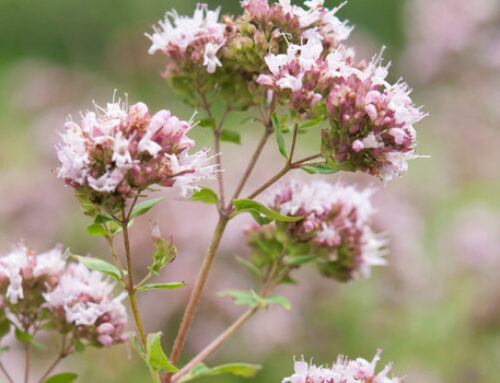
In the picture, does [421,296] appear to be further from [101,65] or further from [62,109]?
[101,65]

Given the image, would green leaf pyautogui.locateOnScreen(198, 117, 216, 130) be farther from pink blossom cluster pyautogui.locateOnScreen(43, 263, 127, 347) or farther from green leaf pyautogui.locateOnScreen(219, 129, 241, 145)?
pink blossom cluster pyautogui.locateOnScreen(43, 263, 127, 347)

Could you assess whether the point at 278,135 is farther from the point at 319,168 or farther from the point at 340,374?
the point at 340,374

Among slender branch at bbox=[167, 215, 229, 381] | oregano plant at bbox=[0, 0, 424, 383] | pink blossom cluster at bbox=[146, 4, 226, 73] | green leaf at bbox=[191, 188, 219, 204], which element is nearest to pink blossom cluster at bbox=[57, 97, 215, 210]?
oregano plant at bbox=[0, 0, 424, 383]

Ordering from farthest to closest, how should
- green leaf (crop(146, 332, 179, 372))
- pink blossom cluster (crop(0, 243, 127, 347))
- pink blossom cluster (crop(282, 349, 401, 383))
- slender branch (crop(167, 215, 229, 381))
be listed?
pink blossom cluster (crop(0, 243, 127, 347)) < slender branch (crop(167, 215, 229, 381)) < green leaf (crop(146, 332, 179, 372)) < pink blossom cluster (crop(282, 349, 401, 383))

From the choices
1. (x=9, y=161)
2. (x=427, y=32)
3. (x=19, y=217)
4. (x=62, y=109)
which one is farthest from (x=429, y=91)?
(x=19, y=217)

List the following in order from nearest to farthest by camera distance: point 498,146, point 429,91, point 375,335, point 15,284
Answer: point 15,284 < point 375,335 < point 498,146 < point 429,91

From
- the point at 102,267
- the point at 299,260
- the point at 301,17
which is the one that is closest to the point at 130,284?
the point at 102,267

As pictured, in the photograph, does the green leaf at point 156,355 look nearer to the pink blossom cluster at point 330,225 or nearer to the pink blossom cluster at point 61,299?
the pink blossom cluster at point 61,299
